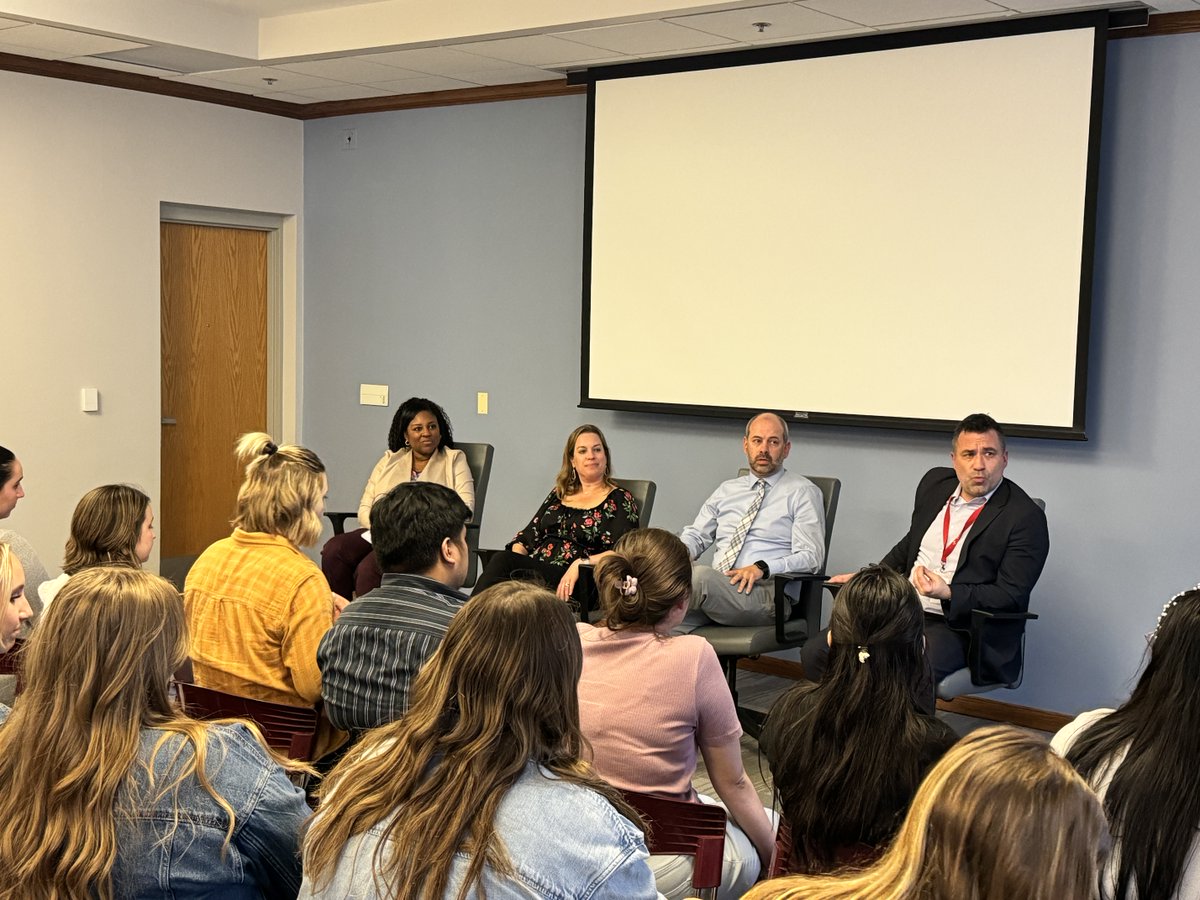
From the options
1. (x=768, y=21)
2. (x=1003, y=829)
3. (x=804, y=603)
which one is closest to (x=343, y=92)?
(x=768, y=21)

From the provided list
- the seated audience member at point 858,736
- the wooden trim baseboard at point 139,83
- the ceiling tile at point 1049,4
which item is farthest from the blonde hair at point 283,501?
the wooden trim baseboard at point 139,83

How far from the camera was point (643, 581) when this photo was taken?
253cm

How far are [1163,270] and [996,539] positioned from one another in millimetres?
1187

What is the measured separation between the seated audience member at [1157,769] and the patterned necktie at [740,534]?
299cm

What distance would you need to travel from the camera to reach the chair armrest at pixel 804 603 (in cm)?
436

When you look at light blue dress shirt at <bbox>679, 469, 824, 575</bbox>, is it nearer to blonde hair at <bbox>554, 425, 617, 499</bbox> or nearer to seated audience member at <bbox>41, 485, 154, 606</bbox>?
blonde hair at <bbox>554, 425, 617, 499</bbox>

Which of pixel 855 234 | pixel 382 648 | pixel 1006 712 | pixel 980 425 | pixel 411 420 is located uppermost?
pixel 855 234

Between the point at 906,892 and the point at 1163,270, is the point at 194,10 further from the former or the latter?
the point at 906,892

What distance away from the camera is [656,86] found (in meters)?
5.59

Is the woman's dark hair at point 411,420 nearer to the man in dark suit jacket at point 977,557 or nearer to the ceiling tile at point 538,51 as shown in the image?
the ceiling tile at point 538,51

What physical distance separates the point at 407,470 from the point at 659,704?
3.55 metres

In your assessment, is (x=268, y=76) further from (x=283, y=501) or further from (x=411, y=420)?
(x=283, y=501)

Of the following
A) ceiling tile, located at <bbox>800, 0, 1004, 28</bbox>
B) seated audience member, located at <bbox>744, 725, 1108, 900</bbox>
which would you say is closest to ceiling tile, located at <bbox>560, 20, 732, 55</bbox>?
ceiling tile, located at <bbox>800, 0, 1004, 28</bbox>

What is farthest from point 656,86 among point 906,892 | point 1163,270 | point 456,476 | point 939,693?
point 906,892
